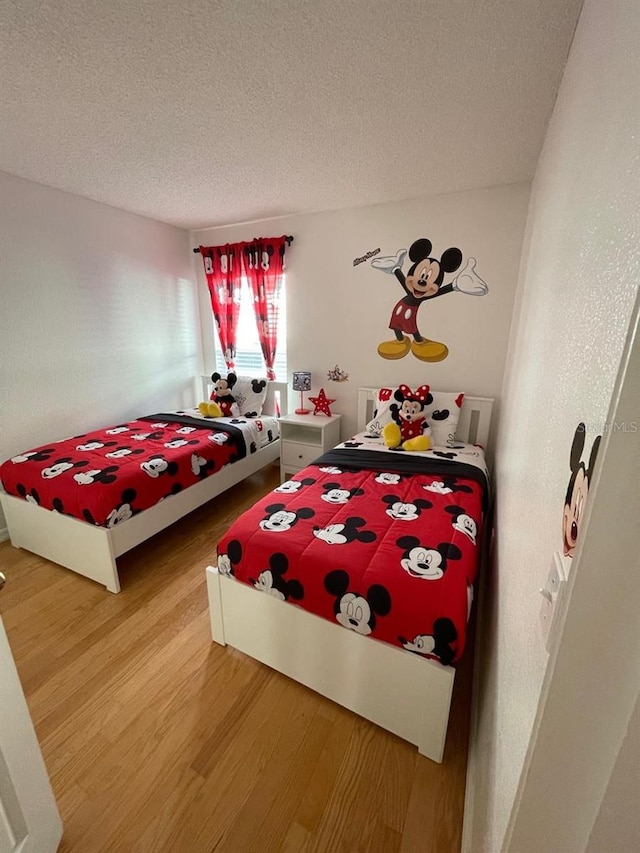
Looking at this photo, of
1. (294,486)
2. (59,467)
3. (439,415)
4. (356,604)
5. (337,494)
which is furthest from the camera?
(439,415)

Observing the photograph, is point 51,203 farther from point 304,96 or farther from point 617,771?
point 617,771

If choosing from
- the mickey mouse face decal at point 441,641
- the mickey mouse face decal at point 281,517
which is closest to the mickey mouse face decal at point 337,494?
the mickey mouse face decal at point 281,517

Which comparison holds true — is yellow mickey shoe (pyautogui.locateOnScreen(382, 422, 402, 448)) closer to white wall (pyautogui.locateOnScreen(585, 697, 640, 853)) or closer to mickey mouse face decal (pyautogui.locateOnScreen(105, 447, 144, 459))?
mickey mouse face decal (pyautogui.locateOnScreen(105, 447, 144, 459))

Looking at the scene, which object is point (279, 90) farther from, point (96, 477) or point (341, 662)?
point (341, 662)

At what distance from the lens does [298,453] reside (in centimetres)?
306

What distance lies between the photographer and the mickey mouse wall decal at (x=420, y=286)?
260 cm

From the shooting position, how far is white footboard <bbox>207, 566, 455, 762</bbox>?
116 centimetres

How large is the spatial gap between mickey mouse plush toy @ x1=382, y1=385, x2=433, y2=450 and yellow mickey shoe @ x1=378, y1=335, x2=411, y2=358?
43cm

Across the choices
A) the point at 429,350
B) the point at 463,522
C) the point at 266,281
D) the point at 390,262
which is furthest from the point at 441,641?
the point at 266,281

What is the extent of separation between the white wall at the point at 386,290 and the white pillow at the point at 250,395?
1.26 ft

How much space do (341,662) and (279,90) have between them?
226 centimetres

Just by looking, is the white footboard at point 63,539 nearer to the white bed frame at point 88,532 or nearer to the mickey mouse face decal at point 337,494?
the white bed frame at point 88,532

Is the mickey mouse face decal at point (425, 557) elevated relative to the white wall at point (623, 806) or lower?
lower

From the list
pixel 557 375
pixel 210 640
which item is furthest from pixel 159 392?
pixel 557 375
